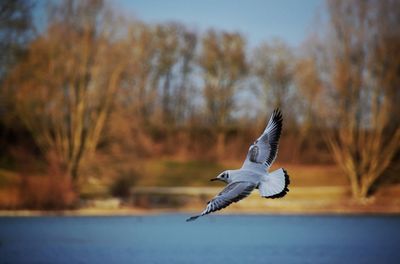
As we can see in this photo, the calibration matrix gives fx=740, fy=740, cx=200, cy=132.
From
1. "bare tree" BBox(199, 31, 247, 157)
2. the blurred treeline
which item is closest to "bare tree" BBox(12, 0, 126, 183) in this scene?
the blurred treeline

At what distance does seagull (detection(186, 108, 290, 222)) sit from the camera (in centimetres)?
1084

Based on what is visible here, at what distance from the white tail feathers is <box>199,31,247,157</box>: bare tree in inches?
1601

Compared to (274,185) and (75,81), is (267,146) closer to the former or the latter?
(274,185)

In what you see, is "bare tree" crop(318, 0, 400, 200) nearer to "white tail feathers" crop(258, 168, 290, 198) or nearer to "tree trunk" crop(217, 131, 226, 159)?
"tree trunk" crop(217, 131, 226, 159)

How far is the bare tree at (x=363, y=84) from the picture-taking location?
34562 millimetres

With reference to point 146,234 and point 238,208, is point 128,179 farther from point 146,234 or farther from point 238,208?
point 146,234

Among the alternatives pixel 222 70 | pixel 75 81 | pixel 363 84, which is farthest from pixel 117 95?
pixel 222 70

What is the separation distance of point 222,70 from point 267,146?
4282cm

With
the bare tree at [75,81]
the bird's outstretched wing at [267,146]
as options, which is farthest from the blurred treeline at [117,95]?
the bird's outstretched wing at [267,146]

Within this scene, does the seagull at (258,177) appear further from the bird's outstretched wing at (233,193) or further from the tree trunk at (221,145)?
the tree trunk at (221,145)

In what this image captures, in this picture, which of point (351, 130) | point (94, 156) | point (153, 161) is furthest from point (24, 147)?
point (351, 130)

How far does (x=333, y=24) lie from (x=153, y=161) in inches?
518

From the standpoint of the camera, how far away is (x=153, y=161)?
4216cm

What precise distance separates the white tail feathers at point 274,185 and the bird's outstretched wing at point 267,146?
1.76 ft
